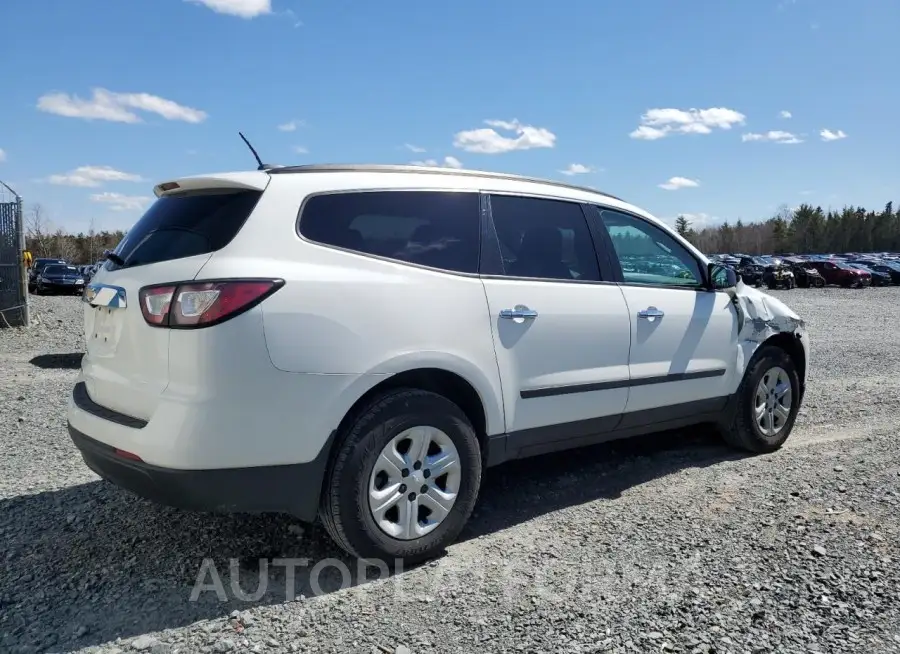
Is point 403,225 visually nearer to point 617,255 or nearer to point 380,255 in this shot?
point 380,255

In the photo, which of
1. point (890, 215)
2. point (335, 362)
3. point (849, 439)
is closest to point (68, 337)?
point (335, 362)

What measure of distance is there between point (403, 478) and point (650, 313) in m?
1.96

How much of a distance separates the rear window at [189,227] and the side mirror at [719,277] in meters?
3.14

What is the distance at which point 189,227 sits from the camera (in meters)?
3.12

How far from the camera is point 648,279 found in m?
4.45

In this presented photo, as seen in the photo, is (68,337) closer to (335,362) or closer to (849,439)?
(335,362)

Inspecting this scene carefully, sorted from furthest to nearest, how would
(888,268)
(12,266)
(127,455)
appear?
(888,268) → (12,266) → (127,455)

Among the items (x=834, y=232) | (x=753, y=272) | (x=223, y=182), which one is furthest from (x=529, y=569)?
(x=834, y=232)

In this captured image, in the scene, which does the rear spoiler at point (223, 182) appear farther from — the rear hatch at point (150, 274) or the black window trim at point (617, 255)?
the black window trim at point (617, 255)

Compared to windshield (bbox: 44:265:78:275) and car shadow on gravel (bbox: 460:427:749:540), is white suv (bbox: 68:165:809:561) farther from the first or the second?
windshield (bbox: 44:265:78:275)

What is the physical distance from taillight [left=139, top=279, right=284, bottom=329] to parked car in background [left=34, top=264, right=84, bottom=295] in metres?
31.8

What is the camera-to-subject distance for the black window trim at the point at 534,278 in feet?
12.0

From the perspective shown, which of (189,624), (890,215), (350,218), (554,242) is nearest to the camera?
(189,624)

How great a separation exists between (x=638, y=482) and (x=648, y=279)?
1307mm
